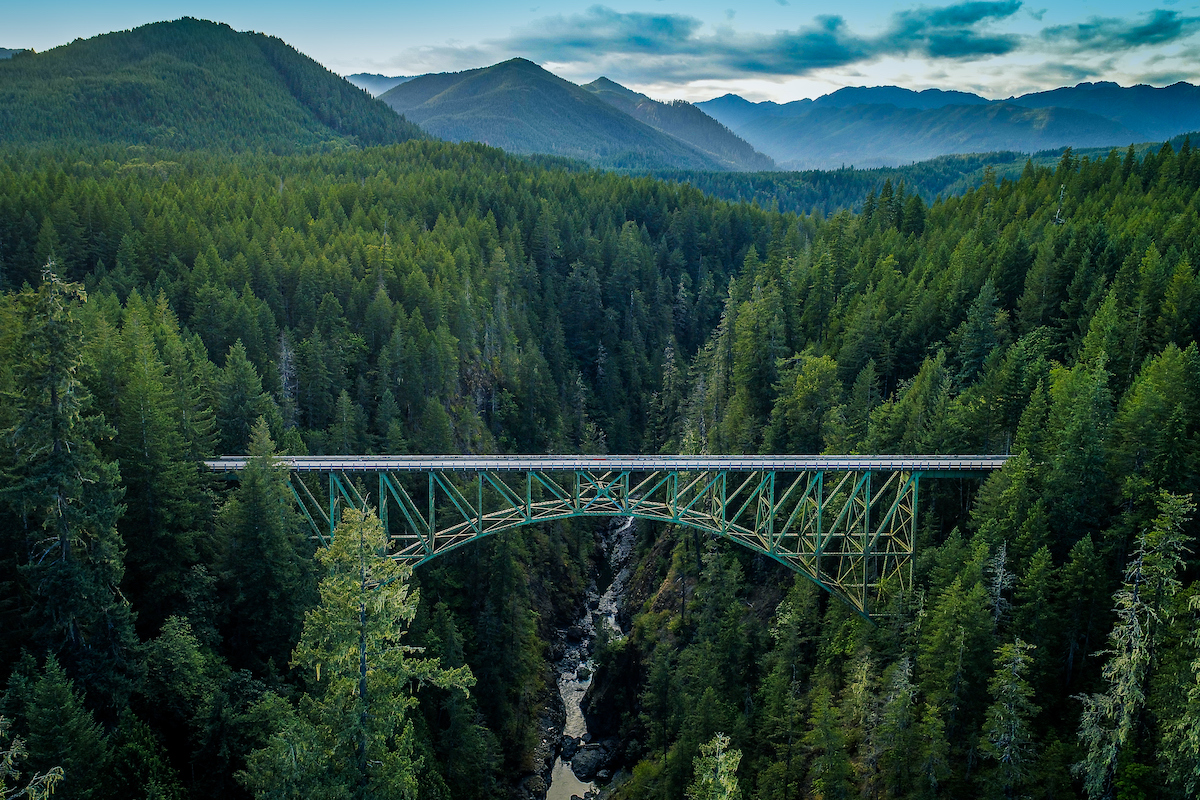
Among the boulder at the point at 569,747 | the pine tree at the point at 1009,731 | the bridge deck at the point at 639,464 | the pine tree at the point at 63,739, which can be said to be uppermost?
the bridge deck at the point at 639,464

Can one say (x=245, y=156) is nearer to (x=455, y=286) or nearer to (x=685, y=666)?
(x=455, y=286)

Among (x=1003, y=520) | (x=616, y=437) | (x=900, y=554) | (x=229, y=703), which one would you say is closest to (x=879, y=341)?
(x=900, y=554)

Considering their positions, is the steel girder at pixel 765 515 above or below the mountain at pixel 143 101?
below

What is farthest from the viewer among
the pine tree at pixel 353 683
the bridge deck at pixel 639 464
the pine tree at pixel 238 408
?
the pine tree at pixel 238 408

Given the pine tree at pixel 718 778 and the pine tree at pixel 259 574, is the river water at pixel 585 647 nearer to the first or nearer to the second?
the pine tree at pixel 259 574

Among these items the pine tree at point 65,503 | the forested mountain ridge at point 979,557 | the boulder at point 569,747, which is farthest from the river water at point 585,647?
the pine tree at point 65,503
